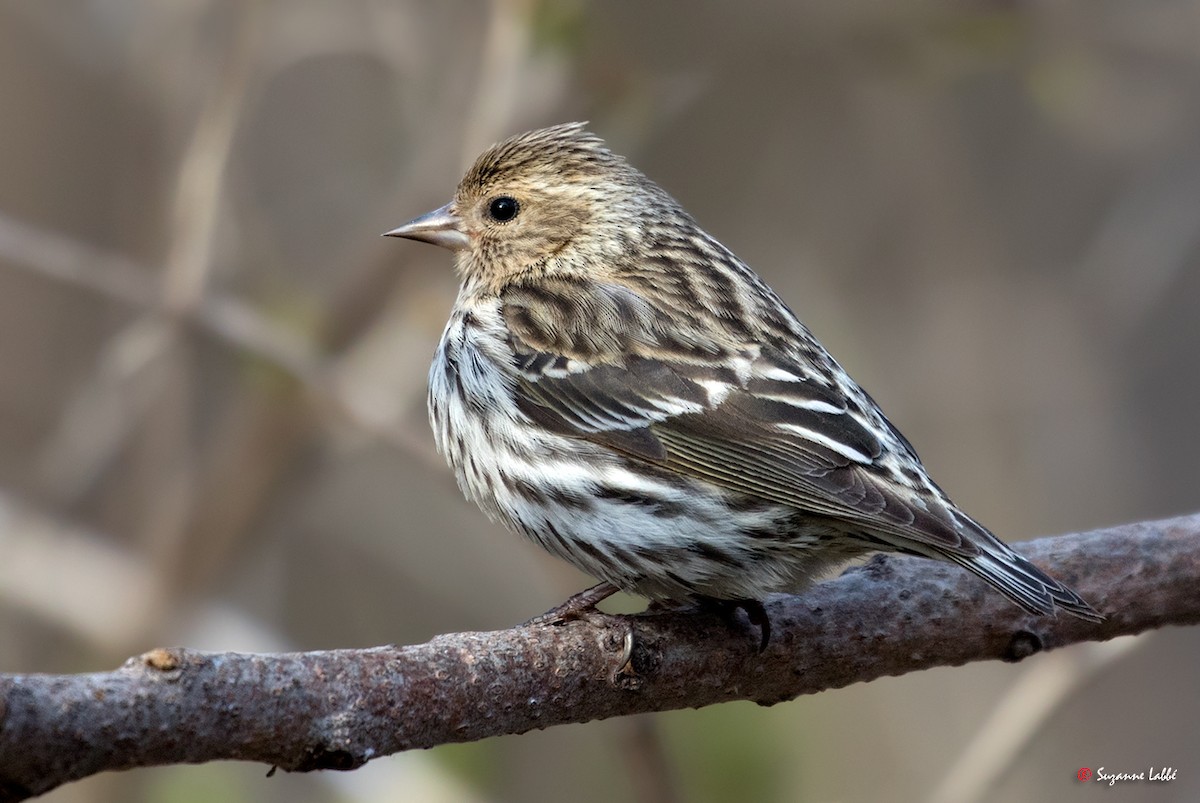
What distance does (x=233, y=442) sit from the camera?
6340 millimetres

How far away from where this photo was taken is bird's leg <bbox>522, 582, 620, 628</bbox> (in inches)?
135

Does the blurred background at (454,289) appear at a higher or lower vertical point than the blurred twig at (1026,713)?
higher

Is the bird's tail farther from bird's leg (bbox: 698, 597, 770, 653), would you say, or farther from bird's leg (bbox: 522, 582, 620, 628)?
bird's leg (bbox: 522, 582, 620, 628)

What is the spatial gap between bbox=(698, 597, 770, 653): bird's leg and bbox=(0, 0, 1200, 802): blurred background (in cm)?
176

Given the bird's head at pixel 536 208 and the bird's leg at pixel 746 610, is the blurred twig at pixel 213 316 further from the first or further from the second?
the bird's leg at pixel 746 610

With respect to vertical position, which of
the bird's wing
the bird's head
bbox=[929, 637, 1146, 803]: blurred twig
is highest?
the bird's head

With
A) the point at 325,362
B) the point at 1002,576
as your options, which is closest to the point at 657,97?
the point at 325,362

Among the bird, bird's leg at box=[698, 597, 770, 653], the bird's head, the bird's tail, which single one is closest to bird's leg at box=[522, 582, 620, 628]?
the bird

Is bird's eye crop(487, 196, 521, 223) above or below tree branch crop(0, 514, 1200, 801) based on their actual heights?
above

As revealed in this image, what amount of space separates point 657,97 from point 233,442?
2.41 m

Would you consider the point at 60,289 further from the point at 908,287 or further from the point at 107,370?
the point at 908,287

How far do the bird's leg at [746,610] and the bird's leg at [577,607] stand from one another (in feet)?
0.84

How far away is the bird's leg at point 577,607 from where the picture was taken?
3434 millimetres

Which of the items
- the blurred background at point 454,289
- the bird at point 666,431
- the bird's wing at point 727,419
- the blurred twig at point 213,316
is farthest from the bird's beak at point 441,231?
the blurred background at point 454,289
